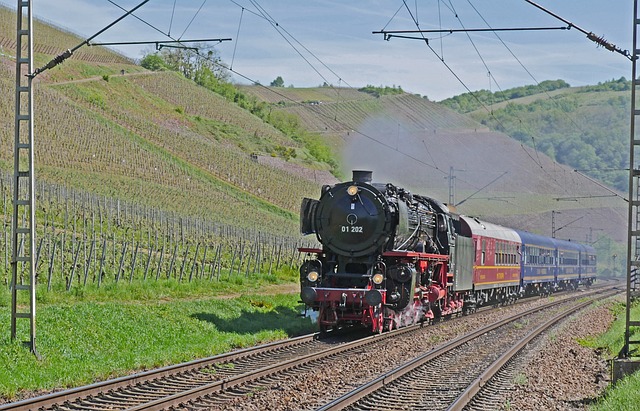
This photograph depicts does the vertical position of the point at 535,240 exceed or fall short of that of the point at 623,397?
it exceeds it

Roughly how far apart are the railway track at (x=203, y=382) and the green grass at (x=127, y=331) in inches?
35.5

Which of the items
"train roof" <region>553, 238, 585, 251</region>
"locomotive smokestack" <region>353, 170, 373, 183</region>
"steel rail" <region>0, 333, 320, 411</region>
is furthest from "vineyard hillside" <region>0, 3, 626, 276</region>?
"steel rail" <region>0, 333, 320, 411</region>

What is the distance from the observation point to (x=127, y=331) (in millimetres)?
19562

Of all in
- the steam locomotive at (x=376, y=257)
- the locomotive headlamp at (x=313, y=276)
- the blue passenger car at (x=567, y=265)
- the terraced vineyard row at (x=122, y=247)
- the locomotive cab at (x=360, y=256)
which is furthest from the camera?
the blue passenger car at (x=567, y=265)

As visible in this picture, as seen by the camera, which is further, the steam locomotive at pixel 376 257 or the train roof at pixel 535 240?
the train roof at pixel 535 240

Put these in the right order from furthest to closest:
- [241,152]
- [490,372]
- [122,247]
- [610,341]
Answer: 1. [241,152]
2. [122,247]
3. [610,341]
4. [490,372]

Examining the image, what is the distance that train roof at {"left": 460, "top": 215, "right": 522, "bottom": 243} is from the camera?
31500 mm

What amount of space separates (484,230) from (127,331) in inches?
752

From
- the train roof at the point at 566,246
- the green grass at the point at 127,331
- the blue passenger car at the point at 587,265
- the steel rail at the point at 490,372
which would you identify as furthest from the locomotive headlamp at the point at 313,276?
the blue passenger car at the point at 587,265

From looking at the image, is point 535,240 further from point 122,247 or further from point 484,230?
point 122,247

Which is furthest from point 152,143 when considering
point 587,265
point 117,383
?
point 117,383

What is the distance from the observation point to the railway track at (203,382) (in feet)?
39.9

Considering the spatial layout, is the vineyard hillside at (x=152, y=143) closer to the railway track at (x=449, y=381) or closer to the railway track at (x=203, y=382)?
the railway track at (x=203, y=382)

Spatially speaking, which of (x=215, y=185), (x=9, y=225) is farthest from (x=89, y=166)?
(x=9, y=225)
